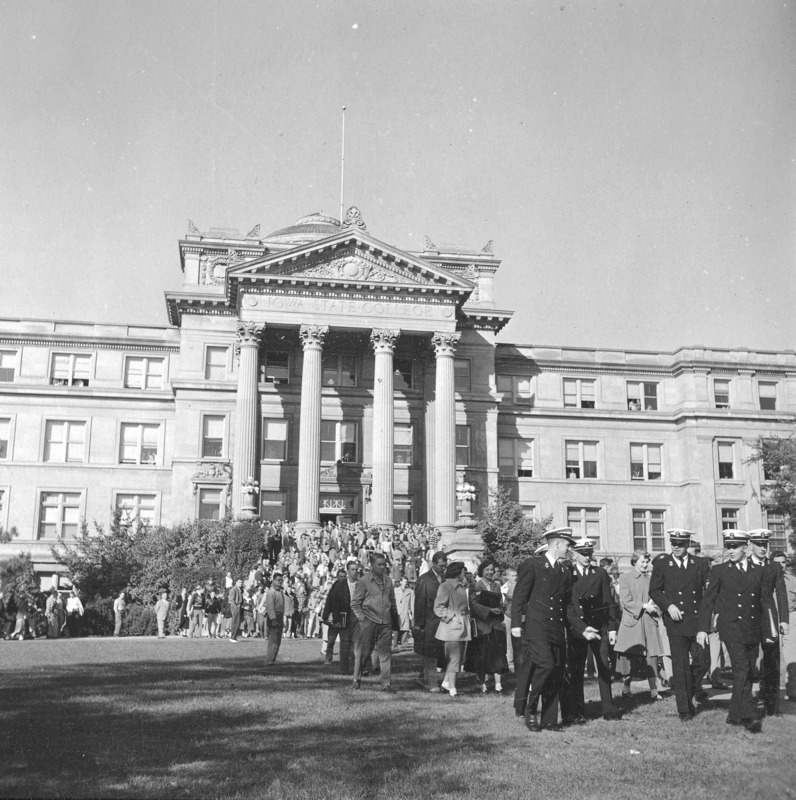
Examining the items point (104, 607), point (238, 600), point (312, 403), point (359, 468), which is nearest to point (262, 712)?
point (238, 600)

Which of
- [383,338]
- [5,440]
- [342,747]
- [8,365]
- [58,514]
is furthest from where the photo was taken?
[8,365]

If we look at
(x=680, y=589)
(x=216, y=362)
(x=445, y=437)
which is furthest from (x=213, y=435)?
(x=680, y=589)

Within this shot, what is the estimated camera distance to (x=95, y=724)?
1188 cm


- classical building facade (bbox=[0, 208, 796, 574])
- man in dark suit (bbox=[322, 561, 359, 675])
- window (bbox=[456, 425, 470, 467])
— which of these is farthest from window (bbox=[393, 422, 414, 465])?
man in dark suit (bbox=[322, 561, 359, 675])

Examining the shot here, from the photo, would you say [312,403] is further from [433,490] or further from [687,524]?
[687,524]

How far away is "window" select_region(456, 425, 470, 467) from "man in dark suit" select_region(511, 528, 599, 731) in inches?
1629

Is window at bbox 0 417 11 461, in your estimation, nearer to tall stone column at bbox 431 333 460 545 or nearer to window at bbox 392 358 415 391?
window at bbox 392 358 415 391

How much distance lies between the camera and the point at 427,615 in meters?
16.5

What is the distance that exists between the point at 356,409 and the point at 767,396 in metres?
26.1

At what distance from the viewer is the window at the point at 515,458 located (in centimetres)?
5831

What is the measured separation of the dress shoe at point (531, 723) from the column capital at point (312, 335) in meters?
38.5

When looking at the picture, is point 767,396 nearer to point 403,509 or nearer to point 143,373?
point 403,509

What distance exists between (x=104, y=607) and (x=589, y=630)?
82.0 feet

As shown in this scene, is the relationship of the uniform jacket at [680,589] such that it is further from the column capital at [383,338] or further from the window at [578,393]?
the window at [578,393]
